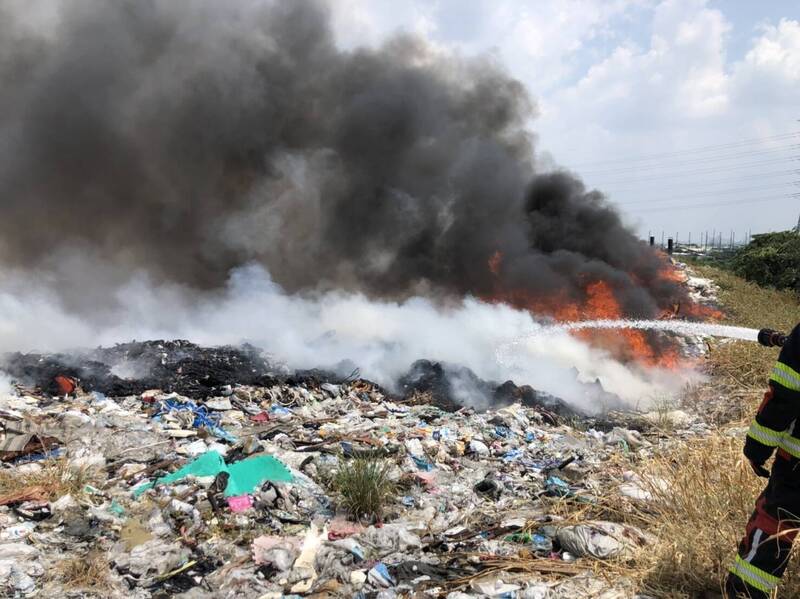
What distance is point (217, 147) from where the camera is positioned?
17547 mm

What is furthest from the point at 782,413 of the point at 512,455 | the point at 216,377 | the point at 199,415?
the point at 216,377

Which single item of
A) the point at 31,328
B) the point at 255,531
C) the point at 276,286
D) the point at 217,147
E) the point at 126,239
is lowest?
the point at 255,531

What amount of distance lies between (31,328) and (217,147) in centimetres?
770

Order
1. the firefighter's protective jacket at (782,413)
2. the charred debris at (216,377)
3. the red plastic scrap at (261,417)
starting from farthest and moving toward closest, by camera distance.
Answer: the charred debris at (216,377) < the red plastic scrap at (261,417) < the firefighter's protective jacket at (782,413)

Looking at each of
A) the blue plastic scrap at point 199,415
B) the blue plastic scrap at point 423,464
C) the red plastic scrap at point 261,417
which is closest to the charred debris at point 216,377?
the blue plastic scrap at point 199,415

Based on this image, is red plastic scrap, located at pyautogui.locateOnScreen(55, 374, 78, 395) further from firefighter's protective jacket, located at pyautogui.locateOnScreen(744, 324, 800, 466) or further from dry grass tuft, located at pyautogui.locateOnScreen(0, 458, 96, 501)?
firefighter's protective jacket, located at pyautogui.locateOnScreen(744, 324, 800, 466)

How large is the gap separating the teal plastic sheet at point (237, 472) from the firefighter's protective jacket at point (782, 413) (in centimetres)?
401

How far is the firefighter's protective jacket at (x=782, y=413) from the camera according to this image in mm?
2621

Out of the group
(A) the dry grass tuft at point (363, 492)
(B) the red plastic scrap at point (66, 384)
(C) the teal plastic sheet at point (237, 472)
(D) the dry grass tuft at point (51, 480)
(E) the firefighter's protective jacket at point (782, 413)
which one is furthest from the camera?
(B) the red plastic scrap at point (66, 384)

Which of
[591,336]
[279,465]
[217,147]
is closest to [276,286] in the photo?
[217,147]

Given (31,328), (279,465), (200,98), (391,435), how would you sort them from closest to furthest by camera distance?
(279,465), (391,435), (31,328), (200,98)

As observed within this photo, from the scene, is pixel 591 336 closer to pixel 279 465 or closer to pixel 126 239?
pixel 279 465

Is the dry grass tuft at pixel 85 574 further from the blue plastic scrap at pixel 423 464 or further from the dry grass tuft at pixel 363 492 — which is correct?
the blue plastic scrap at pixel 423 464

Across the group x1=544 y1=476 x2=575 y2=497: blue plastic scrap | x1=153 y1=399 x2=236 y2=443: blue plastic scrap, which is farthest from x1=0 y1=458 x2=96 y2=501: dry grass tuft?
x1=544 y1=476 x2=575 y2=497: blue plastic scrap
